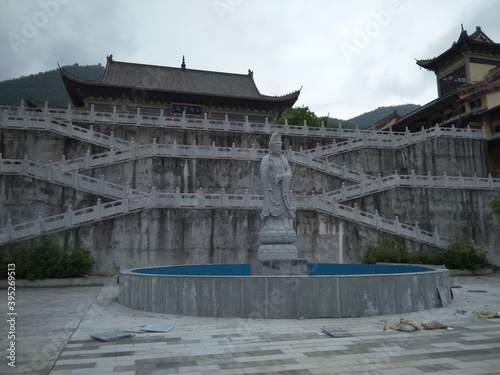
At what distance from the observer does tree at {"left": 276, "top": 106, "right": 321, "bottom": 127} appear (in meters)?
42.8

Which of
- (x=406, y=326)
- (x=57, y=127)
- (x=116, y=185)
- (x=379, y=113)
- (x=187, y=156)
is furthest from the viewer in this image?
(x=379, y=113)

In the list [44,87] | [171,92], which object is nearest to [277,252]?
[171,92]

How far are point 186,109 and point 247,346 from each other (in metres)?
26.5

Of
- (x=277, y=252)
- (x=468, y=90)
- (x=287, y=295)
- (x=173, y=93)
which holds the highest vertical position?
(x=468, y=90)

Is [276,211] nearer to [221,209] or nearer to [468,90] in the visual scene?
[221,209]

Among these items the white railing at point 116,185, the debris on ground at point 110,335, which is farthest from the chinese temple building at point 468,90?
the debris on ground at point 110,335

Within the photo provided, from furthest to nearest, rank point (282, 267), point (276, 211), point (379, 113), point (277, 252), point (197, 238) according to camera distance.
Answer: point (379, 113)
point (197, 238)
point (276, 211)
point (277, 252)
point (282, 267)

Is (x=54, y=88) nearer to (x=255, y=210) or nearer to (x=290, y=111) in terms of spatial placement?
(x=290, y=111)

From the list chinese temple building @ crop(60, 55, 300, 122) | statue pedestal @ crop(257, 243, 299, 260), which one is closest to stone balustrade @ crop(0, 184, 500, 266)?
statue pedestal @ crop(257, 243, 299, 260)

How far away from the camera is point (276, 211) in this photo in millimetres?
11570

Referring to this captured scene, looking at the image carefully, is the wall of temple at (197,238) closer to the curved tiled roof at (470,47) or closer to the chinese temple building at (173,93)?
the chinese temple building at (173,93)

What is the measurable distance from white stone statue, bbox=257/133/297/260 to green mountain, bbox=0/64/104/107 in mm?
49568

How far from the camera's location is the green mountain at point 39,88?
5539 cm

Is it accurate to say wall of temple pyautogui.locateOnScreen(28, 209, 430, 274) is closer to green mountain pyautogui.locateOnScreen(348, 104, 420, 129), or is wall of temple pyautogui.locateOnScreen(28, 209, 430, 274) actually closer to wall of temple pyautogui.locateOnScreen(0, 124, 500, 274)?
wall of temple pyautogui.locateOnScreen(0, 124, 500, 274)
